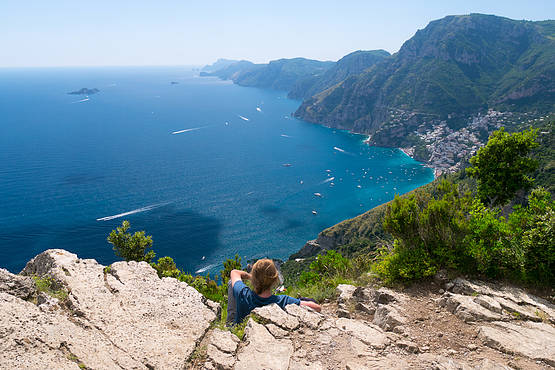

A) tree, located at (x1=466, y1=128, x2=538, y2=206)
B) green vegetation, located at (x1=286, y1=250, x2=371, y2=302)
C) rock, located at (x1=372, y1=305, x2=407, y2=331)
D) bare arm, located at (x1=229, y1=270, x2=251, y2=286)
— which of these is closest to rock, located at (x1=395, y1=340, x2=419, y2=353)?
rock, located at (x1=372, y1=305, x2=407, y2=331)

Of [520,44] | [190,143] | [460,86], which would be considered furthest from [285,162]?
[520,44]

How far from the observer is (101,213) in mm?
72000

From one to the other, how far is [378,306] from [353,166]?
117 m

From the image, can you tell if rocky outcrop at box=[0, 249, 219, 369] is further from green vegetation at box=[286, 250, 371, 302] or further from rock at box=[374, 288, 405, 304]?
rock at box=[374, 288, 405, 304]

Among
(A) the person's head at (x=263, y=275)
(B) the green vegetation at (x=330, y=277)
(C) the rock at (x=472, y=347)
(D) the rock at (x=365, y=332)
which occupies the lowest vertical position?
(B) the green vegetation at (x=330, y=277)

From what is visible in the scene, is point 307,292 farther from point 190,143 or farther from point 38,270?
point 190,143

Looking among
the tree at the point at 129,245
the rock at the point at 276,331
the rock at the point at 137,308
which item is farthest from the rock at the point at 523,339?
the tree at the point at 129,245

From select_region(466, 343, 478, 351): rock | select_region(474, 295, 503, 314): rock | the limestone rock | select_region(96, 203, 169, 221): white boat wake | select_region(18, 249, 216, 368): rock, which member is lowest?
select_region(96, 203, 169, 221): white boat wake

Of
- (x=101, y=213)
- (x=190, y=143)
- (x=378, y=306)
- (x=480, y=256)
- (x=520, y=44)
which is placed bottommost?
(x=101, y=213)

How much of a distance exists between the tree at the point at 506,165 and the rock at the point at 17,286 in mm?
17418

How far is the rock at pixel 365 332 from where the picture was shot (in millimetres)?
5320

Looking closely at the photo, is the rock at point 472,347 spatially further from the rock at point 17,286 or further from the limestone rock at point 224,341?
the rock at point 17,286

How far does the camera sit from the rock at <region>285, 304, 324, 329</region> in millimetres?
5768

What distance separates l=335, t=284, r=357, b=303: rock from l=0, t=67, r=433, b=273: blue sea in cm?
5623
